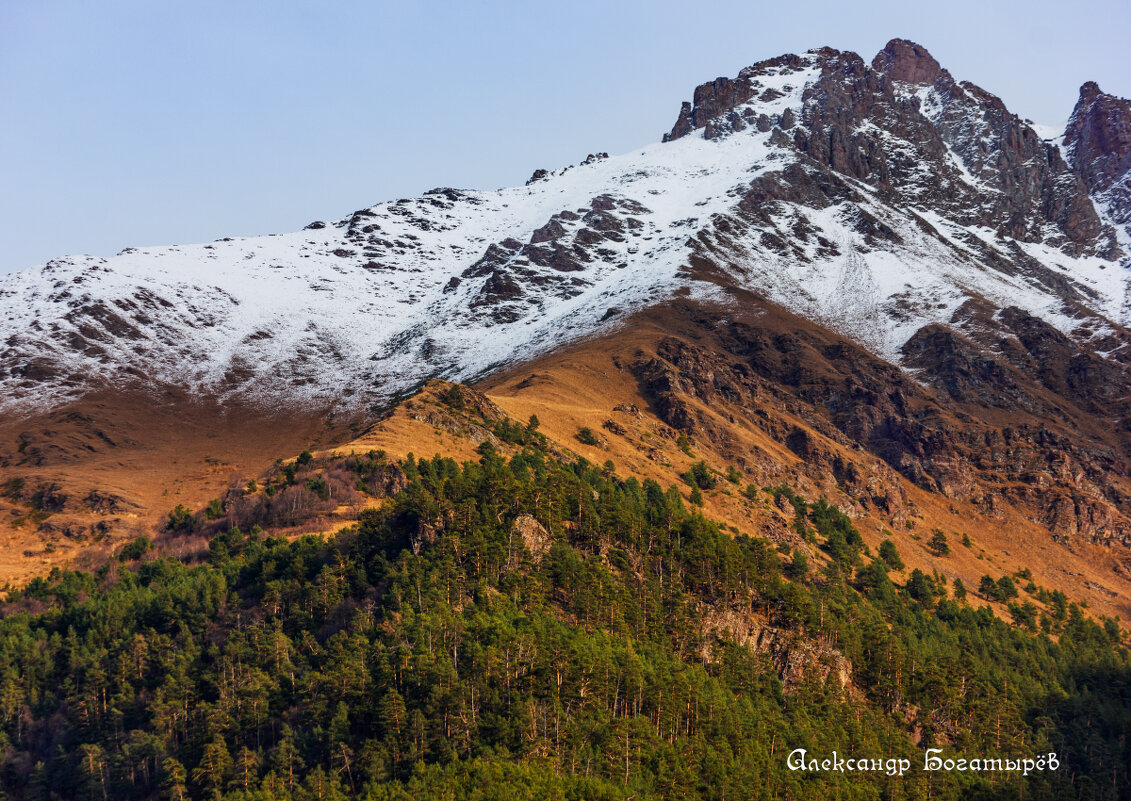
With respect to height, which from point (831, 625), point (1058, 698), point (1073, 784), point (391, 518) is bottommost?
point (1073, 784)

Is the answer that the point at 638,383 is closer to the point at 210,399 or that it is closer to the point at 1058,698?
the point at 1058,698

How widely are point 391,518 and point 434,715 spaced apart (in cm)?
1972

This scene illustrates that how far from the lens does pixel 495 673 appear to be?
61281 mm

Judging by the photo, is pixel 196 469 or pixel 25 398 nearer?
pixel 196 469

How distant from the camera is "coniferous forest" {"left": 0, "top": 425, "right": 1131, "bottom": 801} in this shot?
5697 centimetres

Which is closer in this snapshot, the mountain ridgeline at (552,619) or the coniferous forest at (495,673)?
the coniferous forest at (495,673)

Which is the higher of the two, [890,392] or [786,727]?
[890,392]

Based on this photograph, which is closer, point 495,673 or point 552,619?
point 495,673

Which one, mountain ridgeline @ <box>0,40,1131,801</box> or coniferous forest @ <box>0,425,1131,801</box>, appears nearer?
coniferous forest @ <box>0,425,1131,801</box>

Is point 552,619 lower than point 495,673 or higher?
higher

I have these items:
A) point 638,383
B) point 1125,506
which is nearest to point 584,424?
point 638,383

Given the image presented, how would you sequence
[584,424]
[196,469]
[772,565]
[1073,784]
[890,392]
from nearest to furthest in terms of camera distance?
[1073,784], [772,565], [584,424], [196,469], [890,392]

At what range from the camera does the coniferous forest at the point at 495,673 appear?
187 ft

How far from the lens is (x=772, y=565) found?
301 feet
